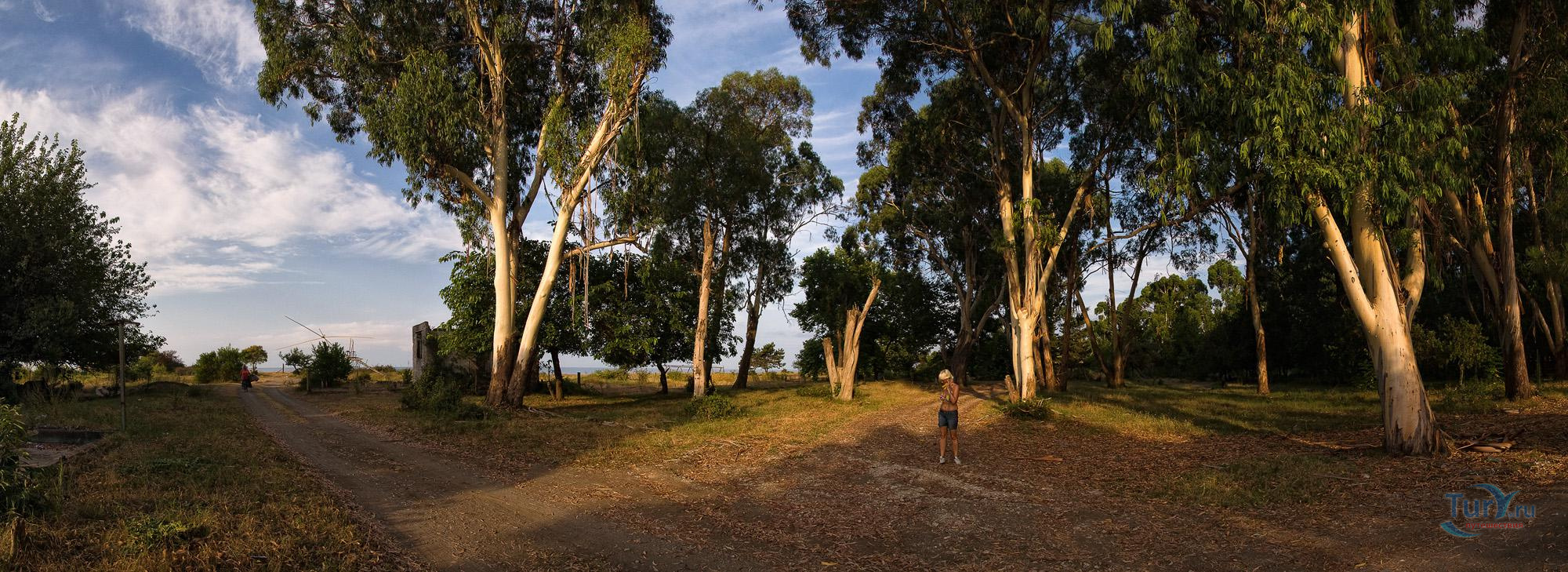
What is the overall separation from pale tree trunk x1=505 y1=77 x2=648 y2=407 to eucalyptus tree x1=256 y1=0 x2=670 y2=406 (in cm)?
3

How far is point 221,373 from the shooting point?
1705 inches

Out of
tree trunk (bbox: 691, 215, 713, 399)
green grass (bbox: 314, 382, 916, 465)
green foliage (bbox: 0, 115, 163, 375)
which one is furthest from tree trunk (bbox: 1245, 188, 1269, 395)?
green foliage (bbox: 0, 115, 163, 375)

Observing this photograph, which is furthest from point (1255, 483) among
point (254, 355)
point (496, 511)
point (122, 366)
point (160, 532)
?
point (254, 355)

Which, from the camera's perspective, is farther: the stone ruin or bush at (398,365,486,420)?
the stone ruin

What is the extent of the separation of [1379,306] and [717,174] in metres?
20.1

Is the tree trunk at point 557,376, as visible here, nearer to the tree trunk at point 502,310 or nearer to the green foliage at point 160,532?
the tree trunk at point 502,310

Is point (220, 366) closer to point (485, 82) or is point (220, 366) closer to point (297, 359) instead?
point (297, 359)

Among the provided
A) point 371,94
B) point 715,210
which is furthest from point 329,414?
point 715,210

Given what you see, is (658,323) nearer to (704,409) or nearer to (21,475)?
(704,409)

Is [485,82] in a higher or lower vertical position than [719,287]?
higher

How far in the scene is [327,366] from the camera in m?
35.7

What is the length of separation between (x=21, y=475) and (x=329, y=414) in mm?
16302

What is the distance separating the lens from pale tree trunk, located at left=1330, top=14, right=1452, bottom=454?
10719 mm

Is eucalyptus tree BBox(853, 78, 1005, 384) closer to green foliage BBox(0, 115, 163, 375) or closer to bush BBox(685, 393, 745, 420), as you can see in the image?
bush BBox(685, 393, 745, 420)
